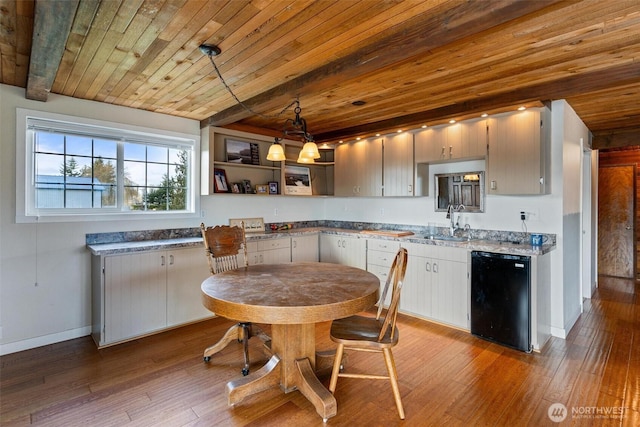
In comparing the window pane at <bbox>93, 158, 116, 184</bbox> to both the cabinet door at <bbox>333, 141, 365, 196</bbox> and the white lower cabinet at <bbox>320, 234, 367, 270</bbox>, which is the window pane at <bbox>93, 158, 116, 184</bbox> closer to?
the white lower cabinet at <bbox>320, 234, 367, 270</bbox>

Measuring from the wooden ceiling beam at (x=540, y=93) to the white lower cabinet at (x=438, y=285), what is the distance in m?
1.51

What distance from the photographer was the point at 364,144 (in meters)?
4.78

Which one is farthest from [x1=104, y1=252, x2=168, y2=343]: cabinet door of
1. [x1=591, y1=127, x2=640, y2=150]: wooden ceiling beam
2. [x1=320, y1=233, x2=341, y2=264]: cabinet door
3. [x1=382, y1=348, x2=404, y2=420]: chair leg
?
[x1=591, y1=127, x2=640, y2=150]: wooden ceiling beam

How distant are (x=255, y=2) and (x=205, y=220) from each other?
299cm

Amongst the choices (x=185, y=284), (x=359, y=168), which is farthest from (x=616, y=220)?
(x=185, y=284)

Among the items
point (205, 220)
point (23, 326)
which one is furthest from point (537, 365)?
point (23, 326)

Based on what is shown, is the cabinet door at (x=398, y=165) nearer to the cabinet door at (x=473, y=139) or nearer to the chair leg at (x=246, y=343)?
the cabinet door at (x=473, y=139)

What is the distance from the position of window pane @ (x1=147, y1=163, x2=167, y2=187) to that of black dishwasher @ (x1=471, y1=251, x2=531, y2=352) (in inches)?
143

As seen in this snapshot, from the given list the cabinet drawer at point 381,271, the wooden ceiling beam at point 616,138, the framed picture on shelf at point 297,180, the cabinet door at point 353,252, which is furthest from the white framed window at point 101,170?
the wooden ceiling beam at point 616,138

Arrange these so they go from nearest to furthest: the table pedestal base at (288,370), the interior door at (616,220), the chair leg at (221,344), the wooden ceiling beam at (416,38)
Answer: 1. the wooden ceiling beam at (416,38)
2. the table pedestal base at (288,370)
3. the chair leg at (221,344)
4. the interior door at (616,220)

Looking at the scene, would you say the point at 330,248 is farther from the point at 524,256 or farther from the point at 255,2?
the point at 255,2

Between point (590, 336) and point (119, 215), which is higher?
point (119, 215)

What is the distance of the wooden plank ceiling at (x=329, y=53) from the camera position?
1764mm

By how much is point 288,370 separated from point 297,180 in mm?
3273
